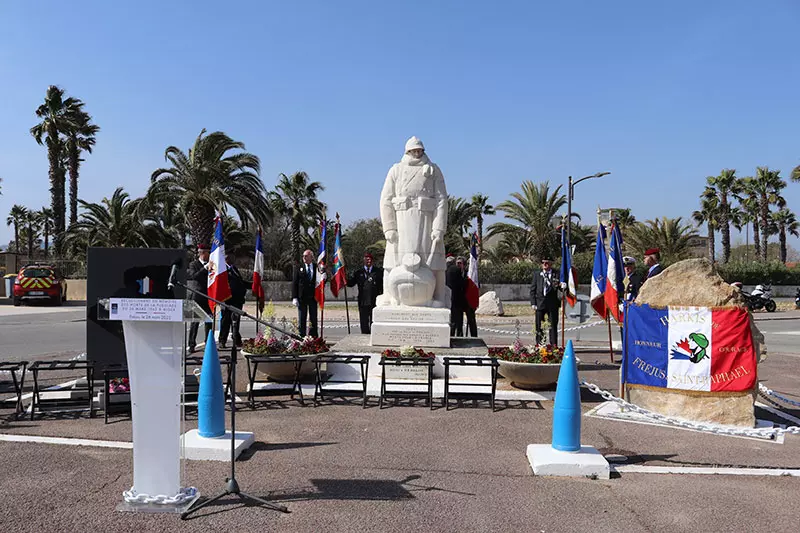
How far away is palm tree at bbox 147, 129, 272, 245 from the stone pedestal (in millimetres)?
18863

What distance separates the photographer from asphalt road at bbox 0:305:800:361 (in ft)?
43.7

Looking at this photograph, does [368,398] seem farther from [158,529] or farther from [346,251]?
[346,251]

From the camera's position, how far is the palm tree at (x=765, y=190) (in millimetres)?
51656

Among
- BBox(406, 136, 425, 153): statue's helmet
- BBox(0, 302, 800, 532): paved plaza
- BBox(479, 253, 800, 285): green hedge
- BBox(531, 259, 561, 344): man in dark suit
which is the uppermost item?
BBox(406, 136, 425, 153): statue's helmet

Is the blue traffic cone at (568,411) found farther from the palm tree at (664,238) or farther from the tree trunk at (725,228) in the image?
the tree trunk at (725,228)

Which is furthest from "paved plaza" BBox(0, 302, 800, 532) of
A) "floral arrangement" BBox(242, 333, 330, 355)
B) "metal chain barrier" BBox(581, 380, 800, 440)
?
"floral arrangement" BBox(242, 333, 330, 355)

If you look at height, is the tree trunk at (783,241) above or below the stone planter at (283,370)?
above

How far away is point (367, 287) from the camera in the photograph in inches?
529

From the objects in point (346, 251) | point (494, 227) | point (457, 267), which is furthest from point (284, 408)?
point (346, 251)

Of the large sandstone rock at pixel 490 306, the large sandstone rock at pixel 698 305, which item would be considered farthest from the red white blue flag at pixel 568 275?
the large sandstone rock at pixel 490 306

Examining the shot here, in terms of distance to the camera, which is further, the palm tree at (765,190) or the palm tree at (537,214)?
the palm tree at (765,190)

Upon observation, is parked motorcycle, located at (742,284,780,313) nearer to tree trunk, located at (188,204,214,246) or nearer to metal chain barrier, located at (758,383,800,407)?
metal chain barrier, located at (758,383,800,407)

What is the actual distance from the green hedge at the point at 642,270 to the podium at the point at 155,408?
34220 mm

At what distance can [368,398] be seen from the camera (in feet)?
27.0
